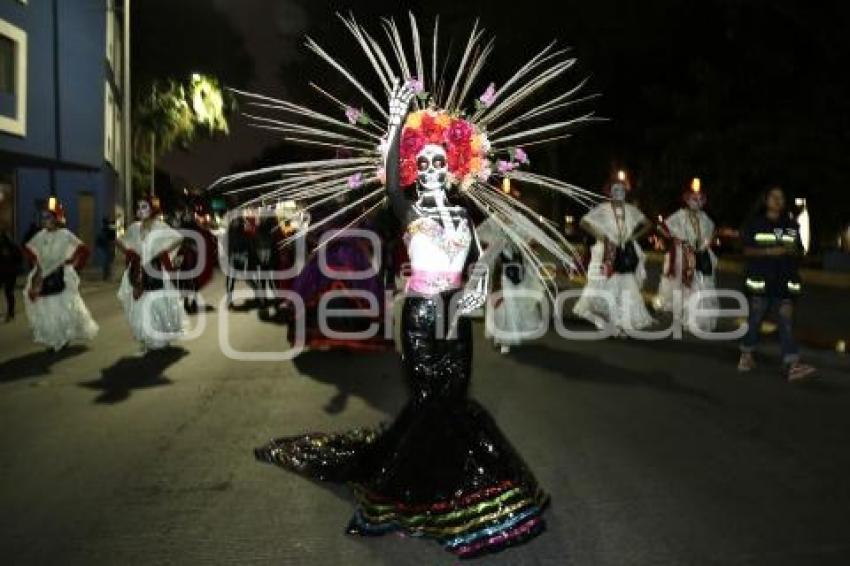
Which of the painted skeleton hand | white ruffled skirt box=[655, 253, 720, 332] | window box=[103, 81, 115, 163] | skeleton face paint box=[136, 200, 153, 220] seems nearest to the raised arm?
the painted skeleton hand

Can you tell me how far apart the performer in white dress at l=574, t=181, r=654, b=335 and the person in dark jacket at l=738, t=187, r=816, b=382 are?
9.15 feet

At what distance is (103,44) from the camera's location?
30953 millimetres

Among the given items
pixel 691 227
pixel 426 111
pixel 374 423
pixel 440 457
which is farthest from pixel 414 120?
pixel 691 227

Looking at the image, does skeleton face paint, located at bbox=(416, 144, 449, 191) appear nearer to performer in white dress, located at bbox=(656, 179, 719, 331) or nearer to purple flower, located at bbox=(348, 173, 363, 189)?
purple flower, located at bbox=(348, 173, 363, 189)

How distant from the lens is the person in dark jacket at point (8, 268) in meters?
15.7

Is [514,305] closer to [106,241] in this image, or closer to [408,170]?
[408,170]

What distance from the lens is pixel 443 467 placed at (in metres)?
4.98

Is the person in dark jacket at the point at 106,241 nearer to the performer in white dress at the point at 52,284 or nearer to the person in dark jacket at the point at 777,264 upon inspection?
the performer in white dress at the point at 52,284

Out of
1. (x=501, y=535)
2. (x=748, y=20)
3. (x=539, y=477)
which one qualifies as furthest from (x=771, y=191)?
(x=748, y=20)

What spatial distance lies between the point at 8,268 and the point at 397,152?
12401 mm

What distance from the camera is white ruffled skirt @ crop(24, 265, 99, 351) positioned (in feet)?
39.5

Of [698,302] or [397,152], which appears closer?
[397,152]

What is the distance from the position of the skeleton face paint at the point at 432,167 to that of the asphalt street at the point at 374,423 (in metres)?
1.85

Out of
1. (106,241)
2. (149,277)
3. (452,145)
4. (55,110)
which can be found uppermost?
(55,110)
